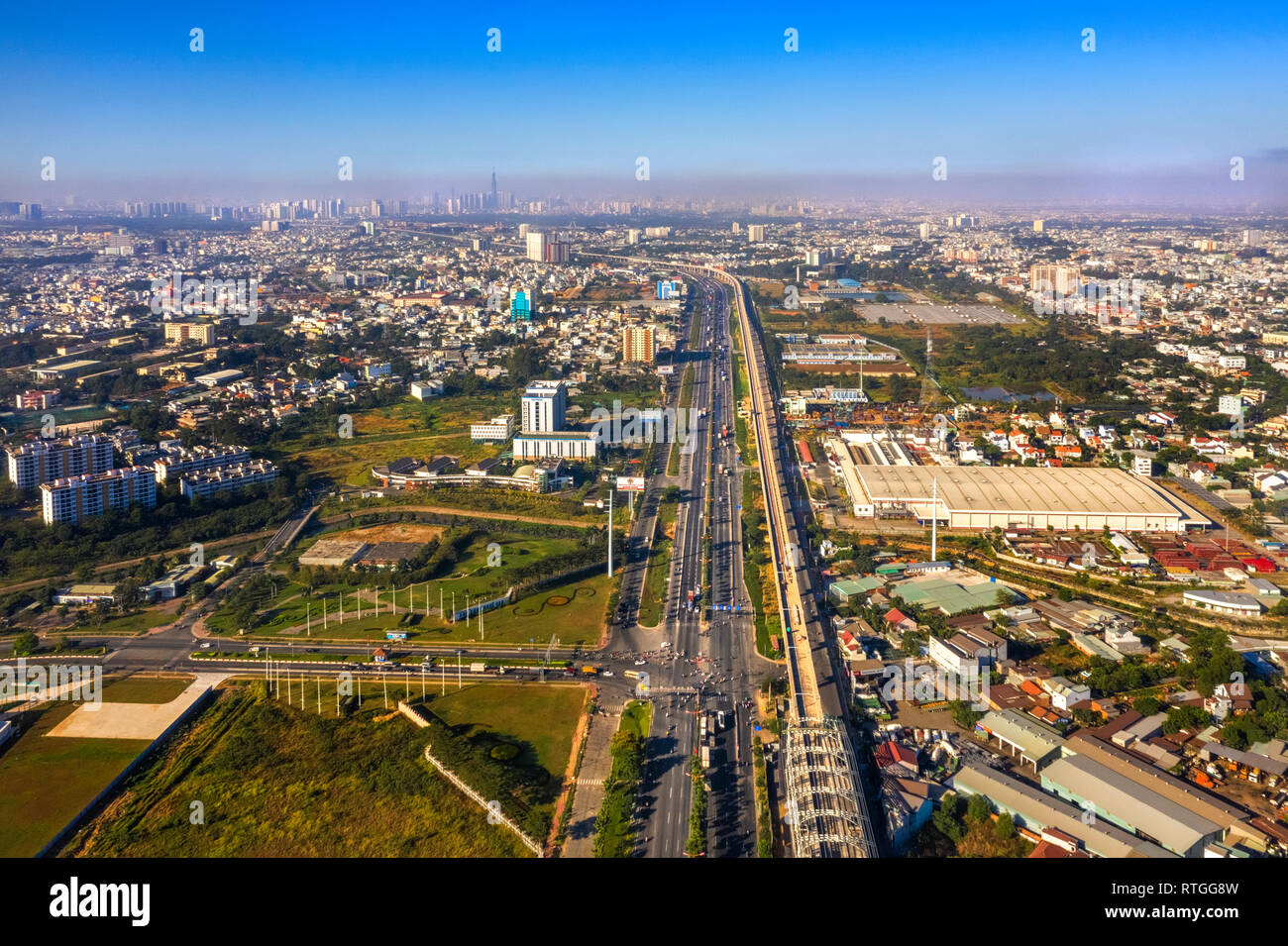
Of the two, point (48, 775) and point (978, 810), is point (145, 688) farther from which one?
point (978, 810)

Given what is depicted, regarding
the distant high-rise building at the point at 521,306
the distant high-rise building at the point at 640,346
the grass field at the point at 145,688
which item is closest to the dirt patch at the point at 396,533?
the grass field at the point at 145,688

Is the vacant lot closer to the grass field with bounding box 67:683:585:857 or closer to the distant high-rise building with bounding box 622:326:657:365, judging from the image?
the grass field with bounding box 67:683:585:857

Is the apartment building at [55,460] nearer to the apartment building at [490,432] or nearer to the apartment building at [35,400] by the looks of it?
the apartment building at [35,400]

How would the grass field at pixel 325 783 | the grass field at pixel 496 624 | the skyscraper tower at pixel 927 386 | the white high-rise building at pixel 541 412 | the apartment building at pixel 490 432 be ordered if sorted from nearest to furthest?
the grass field at pixel 325 783, the grass field at pixel 496 624, the white high-rise building at pixel 541 412, the apartment building at pixel 490 432, the skyscraper tower at pixel 927 386

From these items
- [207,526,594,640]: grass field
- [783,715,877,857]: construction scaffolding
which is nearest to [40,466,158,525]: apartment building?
[207,526,594,640]: grass field

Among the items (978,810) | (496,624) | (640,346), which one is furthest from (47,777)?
(640,346)

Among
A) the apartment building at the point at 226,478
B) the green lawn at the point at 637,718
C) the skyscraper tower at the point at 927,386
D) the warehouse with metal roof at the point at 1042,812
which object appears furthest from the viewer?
the skyscraper tower at the point at 927,386
